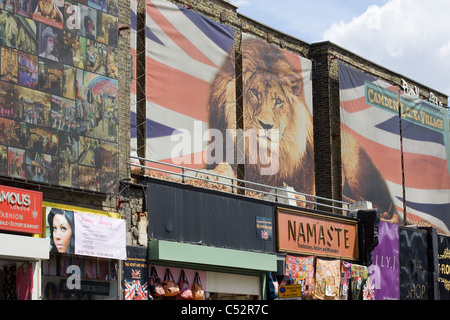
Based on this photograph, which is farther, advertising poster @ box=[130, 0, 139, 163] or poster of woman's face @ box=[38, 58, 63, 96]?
advertising poster @ box=[130, 0, 139, 163]

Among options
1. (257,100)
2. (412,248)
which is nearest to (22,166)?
(257,100)

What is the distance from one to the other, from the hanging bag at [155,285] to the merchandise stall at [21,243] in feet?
13.5

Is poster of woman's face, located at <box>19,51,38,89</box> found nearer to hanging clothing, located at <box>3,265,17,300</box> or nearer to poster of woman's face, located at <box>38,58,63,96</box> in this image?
poster of woman's face, located at <box>38,58,63,96</box>

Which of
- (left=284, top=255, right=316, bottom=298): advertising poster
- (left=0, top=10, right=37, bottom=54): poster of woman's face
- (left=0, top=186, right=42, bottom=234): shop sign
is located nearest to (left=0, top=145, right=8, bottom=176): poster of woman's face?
(left=0, top=186, right=42, bottom=234): shop sign

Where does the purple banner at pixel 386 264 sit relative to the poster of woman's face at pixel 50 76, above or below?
below

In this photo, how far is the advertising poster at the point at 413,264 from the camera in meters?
36.4

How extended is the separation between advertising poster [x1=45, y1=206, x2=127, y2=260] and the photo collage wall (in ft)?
2.61

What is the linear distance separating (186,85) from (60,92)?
9.09 metres

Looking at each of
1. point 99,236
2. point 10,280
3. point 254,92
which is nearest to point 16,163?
point 10,280

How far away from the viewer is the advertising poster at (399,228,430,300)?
36.4 metres

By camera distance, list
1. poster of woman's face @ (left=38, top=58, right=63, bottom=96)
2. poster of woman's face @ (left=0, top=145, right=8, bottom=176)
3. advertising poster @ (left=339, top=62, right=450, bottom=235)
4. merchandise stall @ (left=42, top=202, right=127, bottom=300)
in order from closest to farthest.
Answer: poster of woman's face @ (left=0, top=145, right=8, bottom=176) < merchandise stall @ (left=42, top=202, right=127, bottom=300) < poster of woman's face @ (left=38, top=58, right=63, bottom=96) < advertising poster @ (left=339, top=62, right=450, bottom=235)

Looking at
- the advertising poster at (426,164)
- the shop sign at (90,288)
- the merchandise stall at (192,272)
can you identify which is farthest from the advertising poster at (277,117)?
the shop sign at (90,288)

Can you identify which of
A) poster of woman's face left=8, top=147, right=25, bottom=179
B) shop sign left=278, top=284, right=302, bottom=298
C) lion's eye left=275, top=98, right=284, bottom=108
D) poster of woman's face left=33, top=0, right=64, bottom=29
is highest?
lion's eye left=275, top=98, right=284, bottom=108

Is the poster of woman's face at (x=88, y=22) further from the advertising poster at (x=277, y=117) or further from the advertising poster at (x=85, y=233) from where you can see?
the advertising poster at (x=277, y=117)
